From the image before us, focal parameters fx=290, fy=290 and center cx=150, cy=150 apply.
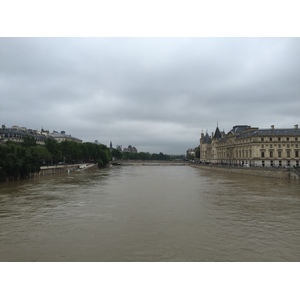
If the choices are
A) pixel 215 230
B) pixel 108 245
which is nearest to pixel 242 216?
pixel 215 230

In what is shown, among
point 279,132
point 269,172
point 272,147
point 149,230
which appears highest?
point 279,132

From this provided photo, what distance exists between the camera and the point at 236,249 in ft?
41.4

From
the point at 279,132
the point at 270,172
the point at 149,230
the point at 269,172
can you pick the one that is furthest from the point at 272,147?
the point at 149,230

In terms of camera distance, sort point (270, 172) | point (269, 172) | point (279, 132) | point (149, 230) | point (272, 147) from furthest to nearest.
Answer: point (279, 132)
point (272, 147)
point (269, 172)
point (270, 172)
point (149, 230)

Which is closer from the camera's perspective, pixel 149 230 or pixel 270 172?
pixel 149 230

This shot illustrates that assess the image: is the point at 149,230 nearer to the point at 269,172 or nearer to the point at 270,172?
the point at 270,172

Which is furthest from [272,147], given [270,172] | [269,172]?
[270,172]

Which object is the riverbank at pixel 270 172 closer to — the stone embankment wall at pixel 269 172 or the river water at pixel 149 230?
the stone embankment wall at pixel 269 172

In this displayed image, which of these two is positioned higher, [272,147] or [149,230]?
[272,147]

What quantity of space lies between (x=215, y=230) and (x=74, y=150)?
263ft

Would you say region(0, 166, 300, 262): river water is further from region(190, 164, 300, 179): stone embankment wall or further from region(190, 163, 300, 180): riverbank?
region(190, 164, 300, 179): stone embankment wall

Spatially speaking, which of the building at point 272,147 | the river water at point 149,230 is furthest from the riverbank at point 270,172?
the river water at point 149,230

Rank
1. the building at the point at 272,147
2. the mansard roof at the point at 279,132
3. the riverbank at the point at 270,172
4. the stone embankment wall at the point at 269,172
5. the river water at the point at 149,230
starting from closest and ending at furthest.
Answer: the river water at the point at 149,230 < the riverbank at the point at 270,172 < the stone embankment wall at the point at 269,172 < the building at the point at 272,147 < the mansard roof at the point at 279,132

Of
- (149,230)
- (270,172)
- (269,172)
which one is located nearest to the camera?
(149,230)
